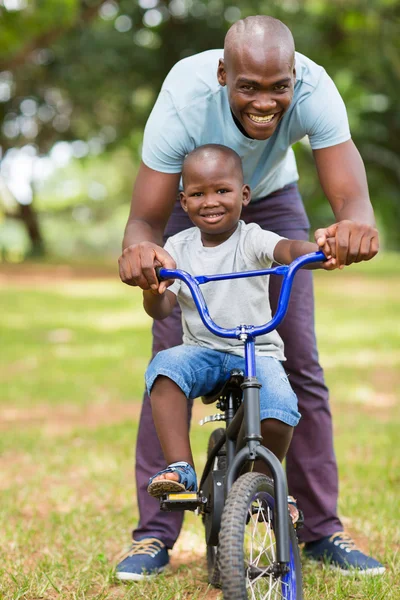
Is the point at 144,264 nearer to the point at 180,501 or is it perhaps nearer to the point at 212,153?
the point at 212,153

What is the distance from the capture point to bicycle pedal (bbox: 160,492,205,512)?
2762mm

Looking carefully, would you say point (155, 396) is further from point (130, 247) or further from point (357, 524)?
point (357, 524)

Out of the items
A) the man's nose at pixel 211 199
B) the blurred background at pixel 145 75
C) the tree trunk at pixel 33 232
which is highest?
the blurred background at pixel 145 75

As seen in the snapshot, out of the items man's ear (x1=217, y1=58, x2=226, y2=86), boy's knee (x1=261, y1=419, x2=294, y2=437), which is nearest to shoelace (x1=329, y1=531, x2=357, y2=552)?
boy's knee (x1=261, y1=419, x2=294, y2=437)

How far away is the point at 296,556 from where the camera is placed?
2.59 metres

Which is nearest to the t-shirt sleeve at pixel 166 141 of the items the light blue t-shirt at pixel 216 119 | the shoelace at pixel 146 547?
the light blue t-shirt at pixel 216 119

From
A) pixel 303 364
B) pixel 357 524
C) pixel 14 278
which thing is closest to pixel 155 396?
pixel 303 364

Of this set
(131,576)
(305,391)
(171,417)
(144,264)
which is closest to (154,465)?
(131,576)

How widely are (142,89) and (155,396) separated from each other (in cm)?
2087

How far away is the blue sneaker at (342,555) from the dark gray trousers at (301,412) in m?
0.04

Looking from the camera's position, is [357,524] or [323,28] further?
[323,28]

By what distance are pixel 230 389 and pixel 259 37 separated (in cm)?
116

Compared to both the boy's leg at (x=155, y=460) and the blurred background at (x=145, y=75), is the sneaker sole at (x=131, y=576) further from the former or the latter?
the blurred background at (x=145, y=75)

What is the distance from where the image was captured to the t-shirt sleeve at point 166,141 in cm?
307
